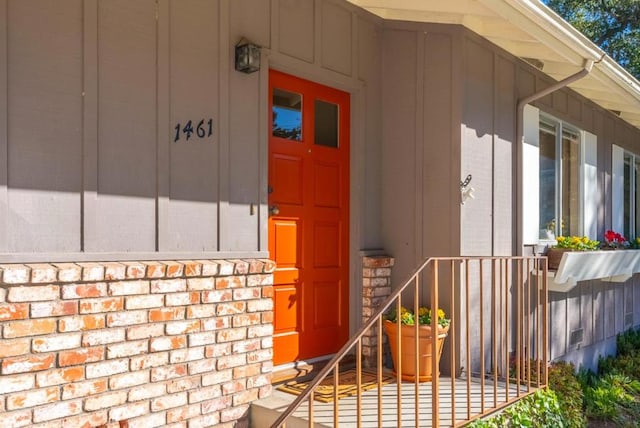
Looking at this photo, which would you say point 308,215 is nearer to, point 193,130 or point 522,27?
point 193,130

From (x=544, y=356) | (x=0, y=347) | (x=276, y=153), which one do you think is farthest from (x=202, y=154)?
(x=544, y=356)

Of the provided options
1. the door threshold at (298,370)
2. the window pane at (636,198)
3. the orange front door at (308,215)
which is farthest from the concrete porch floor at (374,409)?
the window pane at (636,198)

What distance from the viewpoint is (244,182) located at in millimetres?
3252

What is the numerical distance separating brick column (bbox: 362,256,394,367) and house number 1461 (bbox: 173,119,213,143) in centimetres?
160

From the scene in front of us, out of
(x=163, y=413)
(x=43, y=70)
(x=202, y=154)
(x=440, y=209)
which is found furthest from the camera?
(x=440, y=209)

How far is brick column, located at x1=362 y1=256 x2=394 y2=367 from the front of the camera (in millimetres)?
4039

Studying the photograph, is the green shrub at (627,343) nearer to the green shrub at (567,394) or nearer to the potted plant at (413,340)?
the green shrub at (567,394)

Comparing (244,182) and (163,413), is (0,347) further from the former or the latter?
(244,182)

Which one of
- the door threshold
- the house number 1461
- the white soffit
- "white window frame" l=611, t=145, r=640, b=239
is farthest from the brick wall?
"white window frame" l=611, t=145, r=640, b=239

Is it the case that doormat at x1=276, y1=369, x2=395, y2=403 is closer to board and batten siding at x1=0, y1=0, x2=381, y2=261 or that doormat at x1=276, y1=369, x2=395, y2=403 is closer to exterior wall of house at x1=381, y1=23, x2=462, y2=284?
exterior wall of house at x1=381, y1=23, x2=462, y2=284

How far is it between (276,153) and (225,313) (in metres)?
1.12

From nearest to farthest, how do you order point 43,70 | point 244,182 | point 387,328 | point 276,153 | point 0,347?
point 0,347
point 43,70
point 244,182
point 276,153
point 387,328

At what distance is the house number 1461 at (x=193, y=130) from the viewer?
2928 millimetres

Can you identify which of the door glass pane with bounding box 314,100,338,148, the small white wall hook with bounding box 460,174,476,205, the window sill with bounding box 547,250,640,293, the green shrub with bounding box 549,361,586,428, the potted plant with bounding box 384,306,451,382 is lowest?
the green shrub with bounding box 549,361,586,428
